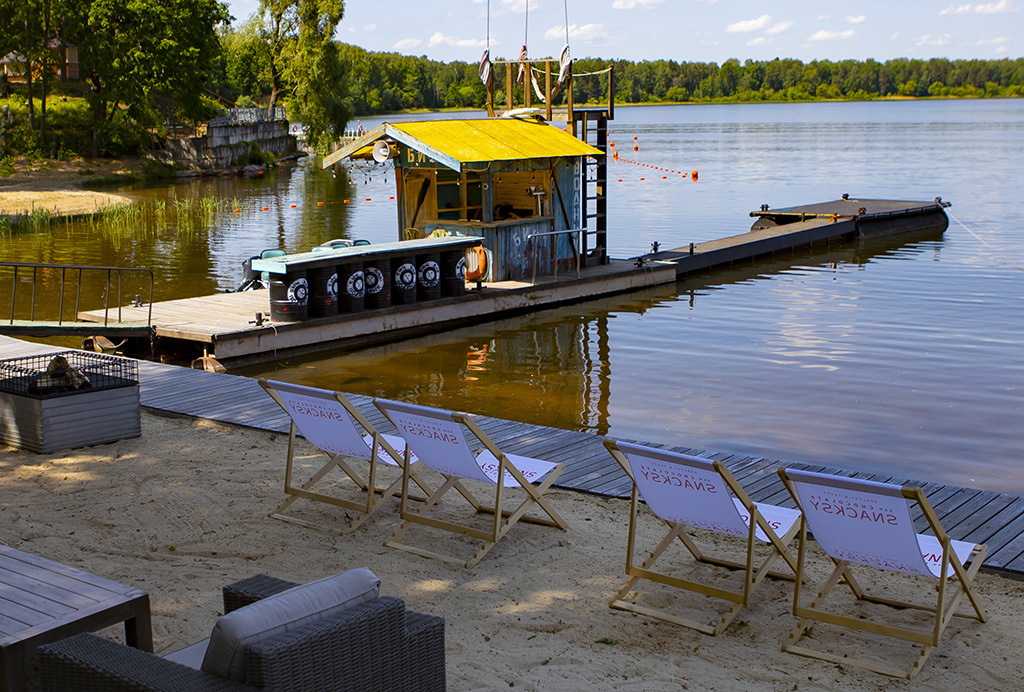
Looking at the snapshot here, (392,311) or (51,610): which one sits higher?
(51,610)

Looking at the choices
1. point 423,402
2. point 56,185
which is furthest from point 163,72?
point 423,402

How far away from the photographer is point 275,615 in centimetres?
297

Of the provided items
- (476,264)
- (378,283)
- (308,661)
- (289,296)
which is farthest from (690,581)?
(476,264)

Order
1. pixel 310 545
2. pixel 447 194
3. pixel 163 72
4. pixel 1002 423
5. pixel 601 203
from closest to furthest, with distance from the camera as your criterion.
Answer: pixel 310 545, pixel 1002 423, pixel 447 194, pixel 601 203, pixel 163 72

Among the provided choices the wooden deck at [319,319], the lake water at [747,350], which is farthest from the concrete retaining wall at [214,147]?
the wooden deck at [319,319]

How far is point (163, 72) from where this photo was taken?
1860 inches

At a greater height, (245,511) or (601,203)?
(601,203)

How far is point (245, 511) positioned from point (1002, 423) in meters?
8.22

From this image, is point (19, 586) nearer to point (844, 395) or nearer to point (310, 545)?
point (310, 545)

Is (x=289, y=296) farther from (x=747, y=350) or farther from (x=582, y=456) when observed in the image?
(x=582, y=456)

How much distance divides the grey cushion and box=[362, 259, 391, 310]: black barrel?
1095 centimetres

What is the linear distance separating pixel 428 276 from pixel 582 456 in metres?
7.83

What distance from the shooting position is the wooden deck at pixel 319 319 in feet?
41.5

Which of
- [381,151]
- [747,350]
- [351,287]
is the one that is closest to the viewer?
[351,287]
